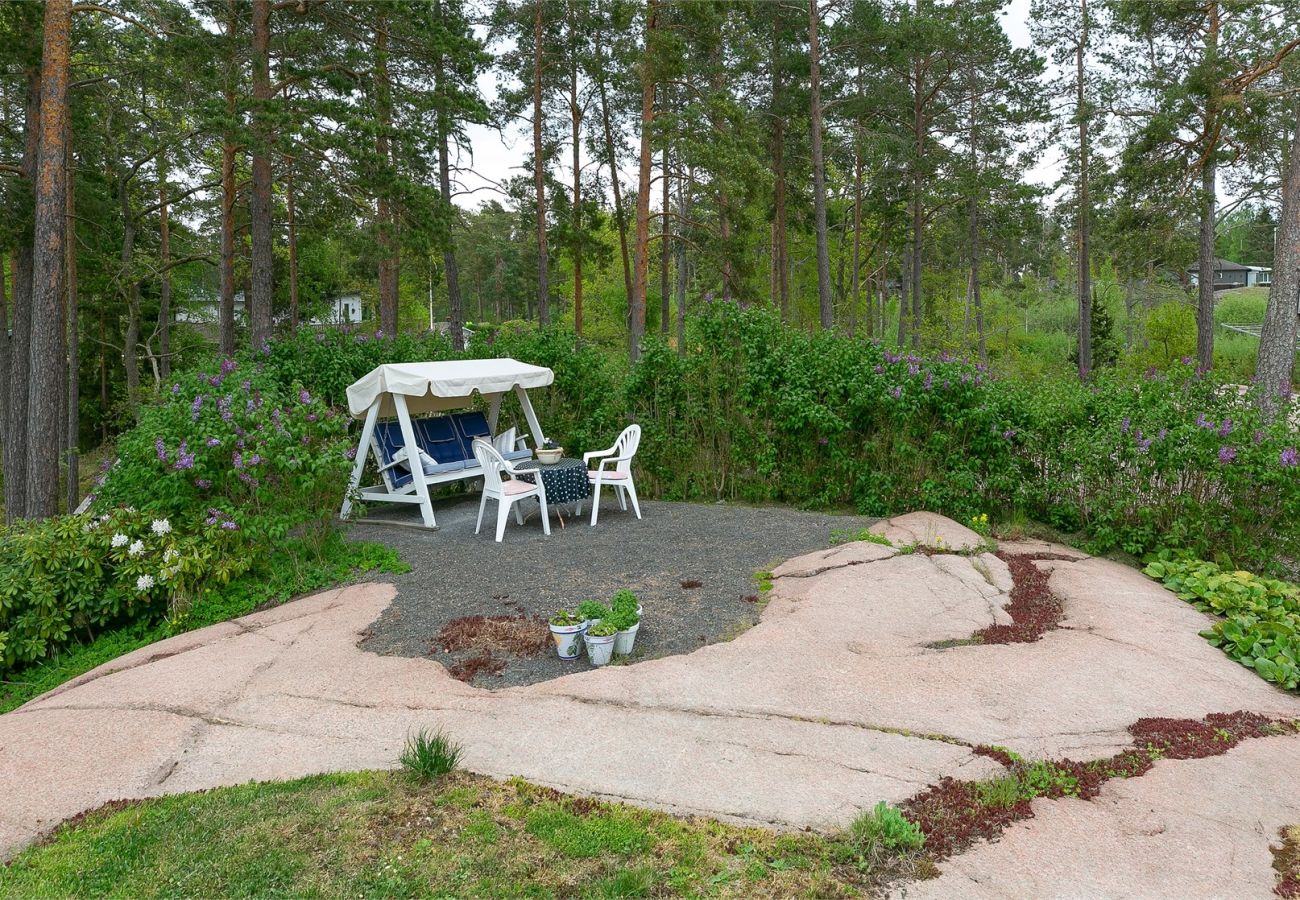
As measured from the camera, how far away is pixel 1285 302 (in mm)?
8922

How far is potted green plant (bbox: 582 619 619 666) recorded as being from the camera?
4051 mm

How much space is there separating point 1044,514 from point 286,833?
20.6 feet

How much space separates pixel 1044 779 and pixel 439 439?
6.83m

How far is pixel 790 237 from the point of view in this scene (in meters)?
26.8

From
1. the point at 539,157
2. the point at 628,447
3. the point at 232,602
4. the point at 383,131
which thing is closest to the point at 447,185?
the point at 539,157

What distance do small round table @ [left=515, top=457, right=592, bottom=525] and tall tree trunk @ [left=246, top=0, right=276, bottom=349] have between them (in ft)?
15.0

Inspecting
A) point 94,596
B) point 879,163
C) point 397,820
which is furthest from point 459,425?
point 879,163

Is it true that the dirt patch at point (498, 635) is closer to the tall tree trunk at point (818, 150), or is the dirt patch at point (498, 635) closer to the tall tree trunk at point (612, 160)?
the tall tree trunk at point (818, 150)

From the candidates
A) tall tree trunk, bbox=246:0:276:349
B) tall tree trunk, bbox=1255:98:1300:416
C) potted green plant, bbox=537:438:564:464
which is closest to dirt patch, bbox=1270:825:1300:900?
potted green plant, bbox=537:438:564:464

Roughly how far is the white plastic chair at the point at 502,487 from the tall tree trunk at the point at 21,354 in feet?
23.6

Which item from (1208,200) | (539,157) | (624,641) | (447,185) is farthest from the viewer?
(539,157)

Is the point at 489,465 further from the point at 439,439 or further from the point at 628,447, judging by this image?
the point at 439,439

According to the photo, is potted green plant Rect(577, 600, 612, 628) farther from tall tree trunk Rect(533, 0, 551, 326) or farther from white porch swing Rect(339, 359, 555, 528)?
tall tree trunk Rect(533, 0, 551, 326)

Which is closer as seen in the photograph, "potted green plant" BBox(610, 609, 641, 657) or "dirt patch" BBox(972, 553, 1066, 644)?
"potted green plant" BBox(610, 609, 641, 657)
